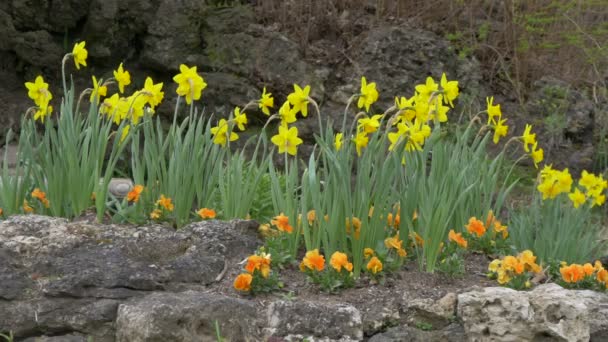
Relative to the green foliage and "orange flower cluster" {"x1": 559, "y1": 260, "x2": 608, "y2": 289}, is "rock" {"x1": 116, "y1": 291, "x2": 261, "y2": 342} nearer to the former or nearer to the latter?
"orange flower cluster" {"x1": 559, "y1": 260, "x2": 608, "y2": 289}

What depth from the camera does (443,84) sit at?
3861 mm

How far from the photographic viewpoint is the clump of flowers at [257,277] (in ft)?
10.5

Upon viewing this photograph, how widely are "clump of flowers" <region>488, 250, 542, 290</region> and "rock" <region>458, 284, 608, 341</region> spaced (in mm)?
→ 201

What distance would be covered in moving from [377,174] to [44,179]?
4.94 ft

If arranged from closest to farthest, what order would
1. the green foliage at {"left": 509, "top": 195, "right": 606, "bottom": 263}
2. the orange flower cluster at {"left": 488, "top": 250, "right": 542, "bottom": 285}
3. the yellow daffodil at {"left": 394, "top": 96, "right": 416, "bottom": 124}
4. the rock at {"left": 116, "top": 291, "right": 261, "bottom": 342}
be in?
the rock at {"left": 116, "top": 291, "right": 261, "bottom": 342} → the orange flower cluster at {"left": 488, "top": 250, "right": 542, "bottom": 285} → the yellow daffodil at {"left": 394, "top": 96, "right": 416, "bottom": 124} → the green foliage at {"left": 509, "top": 195, "right": 606, "bottom": 263}

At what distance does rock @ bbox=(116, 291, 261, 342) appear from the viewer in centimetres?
299

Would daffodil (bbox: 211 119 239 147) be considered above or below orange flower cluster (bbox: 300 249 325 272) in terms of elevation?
above

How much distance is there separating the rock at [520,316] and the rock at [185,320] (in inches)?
29.1

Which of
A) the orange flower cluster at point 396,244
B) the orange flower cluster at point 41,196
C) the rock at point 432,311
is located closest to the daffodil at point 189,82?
the orange flower cluster at point 41,196

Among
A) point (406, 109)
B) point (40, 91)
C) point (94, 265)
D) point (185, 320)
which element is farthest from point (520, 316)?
point (40, 91)

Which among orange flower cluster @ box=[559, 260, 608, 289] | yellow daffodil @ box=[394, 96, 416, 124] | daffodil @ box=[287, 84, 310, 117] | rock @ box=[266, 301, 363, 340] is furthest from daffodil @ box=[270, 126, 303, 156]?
orange flower cluster @ box=[559, 260, 608, 289]

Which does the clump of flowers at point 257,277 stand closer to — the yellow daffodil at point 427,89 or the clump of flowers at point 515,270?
the clump of flowers at point 515,270

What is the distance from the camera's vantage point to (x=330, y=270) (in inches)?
132

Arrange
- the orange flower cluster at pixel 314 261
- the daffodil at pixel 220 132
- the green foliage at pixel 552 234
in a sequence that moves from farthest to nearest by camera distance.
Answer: the daffodil at pixel 220 132 → the green foliage at pixel 552 234 → the orange flower cluster at pixel 314 261
